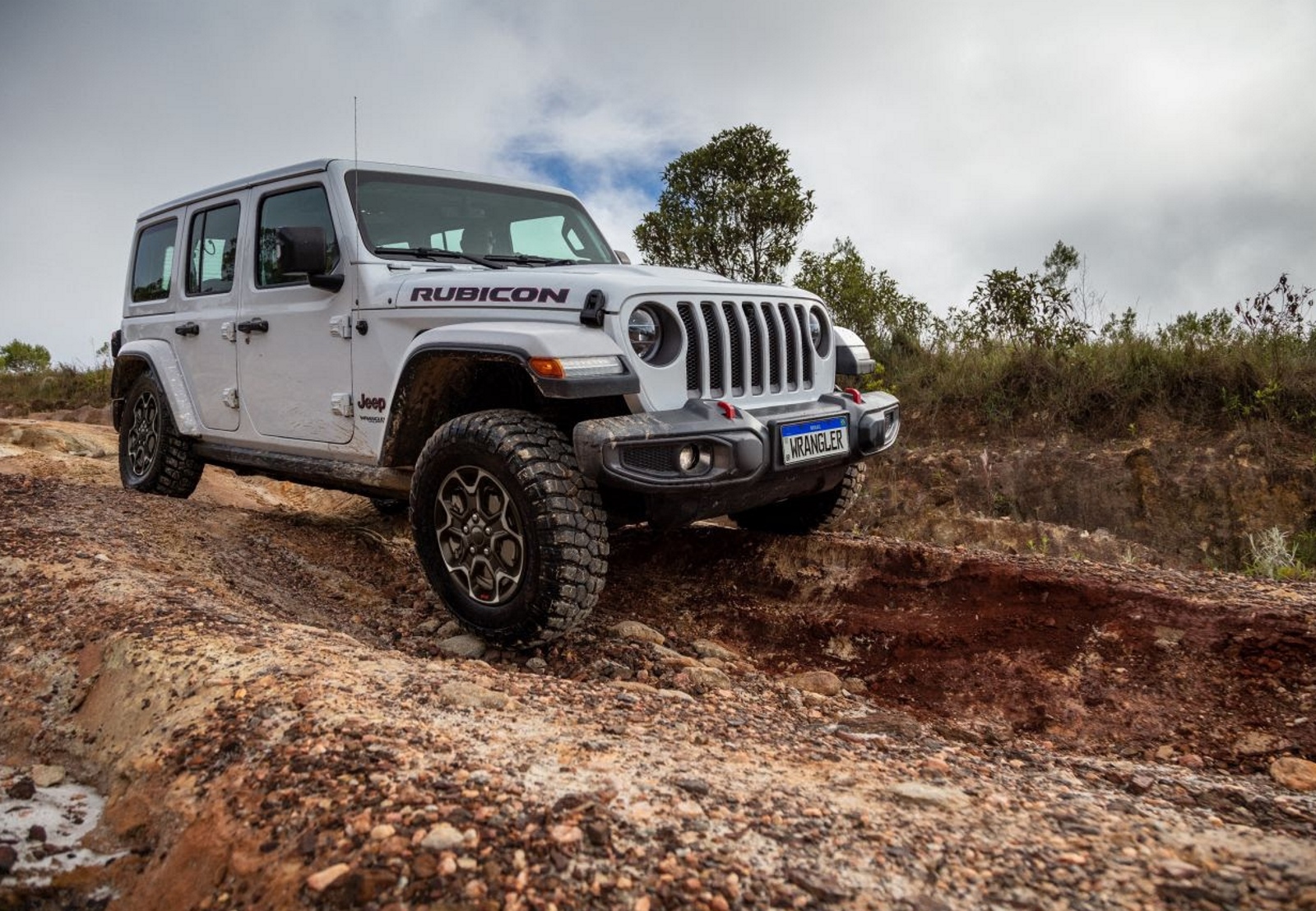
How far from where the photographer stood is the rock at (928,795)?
81.4 inches

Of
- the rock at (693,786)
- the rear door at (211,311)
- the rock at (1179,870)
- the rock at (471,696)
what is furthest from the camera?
the rear door at (211,311)

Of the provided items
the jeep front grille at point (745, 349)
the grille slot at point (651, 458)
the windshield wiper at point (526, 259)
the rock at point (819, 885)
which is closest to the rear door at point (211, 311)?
the windshield wiper at point (526, 259)

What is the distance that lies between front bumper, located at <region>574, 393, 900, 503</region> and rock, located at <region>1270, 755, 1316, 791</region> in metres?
1.80

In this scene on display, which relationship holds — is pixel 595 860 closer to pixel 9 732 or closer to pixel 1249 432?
pixel 9 732

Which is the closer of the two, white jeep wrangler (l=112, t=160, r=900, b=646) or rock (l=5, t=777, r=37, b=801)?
rock (l=5, t=777, r=37, b=801)

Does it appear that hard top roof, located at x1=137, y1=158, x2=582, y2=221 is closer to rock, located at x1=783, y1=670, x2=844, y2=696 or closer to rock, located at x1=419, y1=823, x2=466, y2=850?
rock, located at x1=783, y1=670, x2=844, y2=696

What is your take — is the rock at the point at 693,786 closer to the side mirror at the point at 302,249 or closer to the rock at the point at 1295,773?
the rock at the point at 1295,773

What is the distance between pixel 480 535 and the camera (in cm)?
352

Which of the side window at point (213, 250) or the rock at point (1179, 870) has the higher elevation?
the side window at point (213, 250)

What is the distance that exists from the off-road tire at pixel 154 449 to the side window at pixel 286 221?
130 centimetres

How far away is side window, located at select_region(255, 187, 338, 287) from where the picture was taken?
4.40 m

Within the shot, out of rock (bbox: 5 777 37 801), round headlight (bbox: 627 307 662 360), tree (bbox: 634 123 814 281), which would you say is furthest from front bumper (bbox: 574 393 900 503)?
tree (bbox: 634 123 814 281)

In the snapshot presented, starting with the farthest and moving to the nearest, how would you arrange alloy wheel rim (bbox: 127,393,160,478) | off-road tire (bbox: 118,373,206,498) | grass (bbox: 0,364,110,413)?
grass (bbox: 0,364,110,413) < alloy wheel rim (bbox: 127,393,160,478) < off-road tire (bbox: 118,373,206,498)

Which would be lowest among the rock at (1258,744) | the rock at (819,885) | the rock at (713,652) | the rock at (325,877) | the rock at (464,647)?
the rock at (1258,744)
